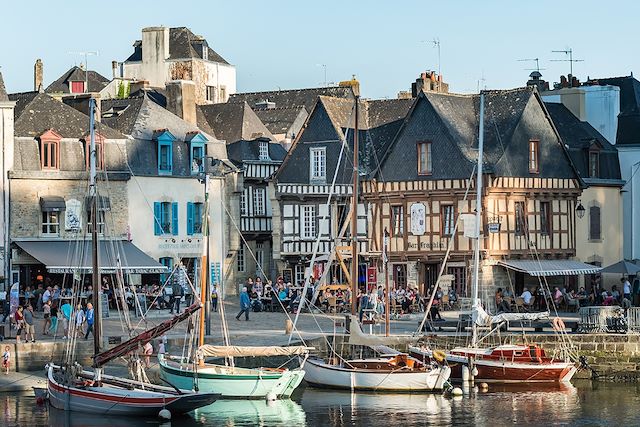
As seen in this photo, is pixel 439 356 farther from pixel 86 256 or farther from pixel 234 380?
pixel 86 256

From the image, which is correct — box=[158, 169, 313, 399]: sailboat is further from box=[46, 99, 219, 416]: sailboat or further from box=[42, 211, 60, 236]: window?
box=[42, 211, 60, 236]: window

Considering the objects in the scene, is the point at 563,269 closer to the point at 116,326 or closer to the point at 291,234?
the point at 291,234

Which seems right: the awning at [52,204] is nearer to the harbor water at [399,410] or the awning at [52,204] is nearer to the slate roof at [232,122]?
the slate roof at [232,122]

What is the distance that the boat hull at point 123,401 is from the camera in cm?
3434

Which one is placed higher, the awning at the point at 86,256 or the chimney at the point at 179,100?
the chimney at the point at 179,100

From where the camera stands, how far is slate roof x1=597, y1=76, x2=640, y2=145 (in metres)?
61.2

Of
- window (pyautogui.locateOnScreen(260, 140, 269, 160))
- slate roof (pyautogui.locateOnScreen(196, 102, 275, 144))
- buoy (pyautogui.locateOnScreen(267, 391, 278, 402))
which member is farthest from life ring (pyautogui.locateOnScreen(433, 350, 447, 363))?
slate roof (pyautogui.locateOnScreen(196, 102, 275, 144))

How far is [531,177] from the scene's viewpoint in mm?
55406

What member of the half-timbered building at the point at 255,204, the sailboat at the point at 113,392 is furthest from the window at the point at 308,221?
the sailboat at the point at 113,392

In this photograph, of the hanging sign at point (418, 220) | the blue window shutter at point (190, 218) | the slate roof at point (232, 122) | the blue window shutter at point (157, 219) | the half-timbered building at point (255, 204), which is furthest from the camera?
the slate roof at point (232, 122)

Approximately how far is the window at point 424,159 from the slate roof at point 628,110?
32.8ft

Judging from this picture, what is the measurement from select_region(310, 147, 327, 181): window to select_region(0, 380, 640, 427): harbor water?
19.1 m

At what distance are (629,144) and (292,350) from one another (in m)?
26.6

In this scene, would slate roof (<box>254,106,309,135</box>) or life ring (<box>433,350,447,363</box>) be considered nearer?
life ring (<box>433,350,447,363</box>)
